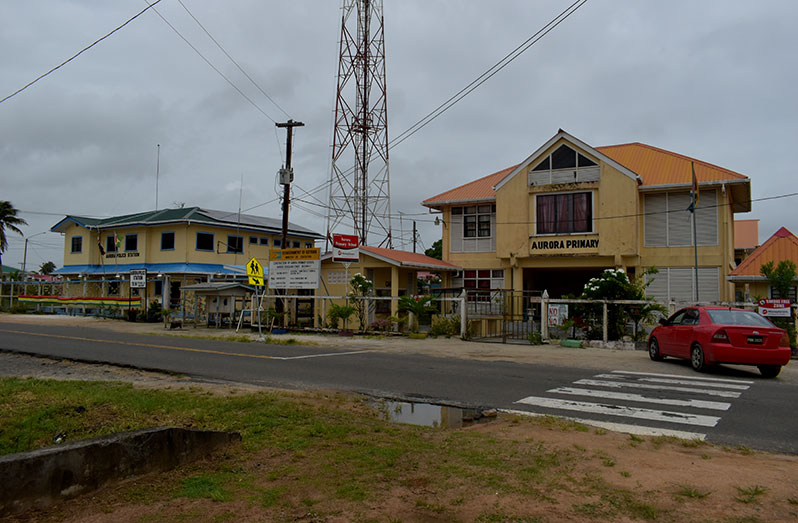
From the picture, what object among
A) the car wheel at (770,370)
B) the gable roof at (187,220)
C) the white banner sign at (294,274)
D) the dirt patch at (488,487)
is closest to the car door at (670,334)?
the car wheel at (770,370)

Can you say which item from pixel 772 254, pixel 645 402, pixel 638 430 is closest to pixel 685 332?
pixel 645 402

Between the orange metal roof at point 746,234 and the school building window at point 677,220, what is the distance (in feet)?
104

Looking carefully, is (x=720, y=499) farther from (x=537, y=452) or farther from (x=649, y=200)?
(x=649, y=200)

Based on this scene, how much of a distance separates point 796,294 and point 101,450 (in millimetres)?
27292

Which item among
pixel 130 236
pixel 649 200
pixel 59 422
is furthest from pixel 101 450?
pixel 130 236

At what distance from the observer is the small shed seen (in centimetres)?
2705

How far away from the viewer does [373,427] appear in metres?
7.20

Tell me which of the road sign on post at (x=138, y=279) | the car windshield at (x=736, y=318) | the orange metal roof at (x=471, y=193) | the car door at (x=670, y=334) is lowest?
the car door at (x=670, y=334)

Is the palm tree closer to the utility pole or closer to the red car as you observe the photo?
the utility pole

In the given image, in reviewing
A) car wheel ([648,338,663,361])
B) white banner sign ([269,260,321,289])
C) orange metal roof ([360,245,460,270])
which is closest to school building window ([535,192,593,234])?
orange metal roof ([360,245,460,270])

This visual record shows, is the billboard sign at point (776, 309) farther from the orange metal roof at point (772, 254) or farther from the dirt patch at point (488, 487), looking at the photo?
the dirt patch at point (488, 487)

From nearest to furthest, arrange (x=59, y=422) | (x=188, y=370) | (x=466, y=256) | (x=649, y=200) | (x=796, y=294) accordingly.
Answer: (x=59, y=422), (x=188, y=370), (x=796, y=294), (x=649, y=200), (x=466, y=256)

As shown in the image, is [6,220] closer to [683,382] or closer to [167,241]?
[167,241]

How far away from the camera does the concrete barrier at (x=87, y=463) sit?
166 inches
